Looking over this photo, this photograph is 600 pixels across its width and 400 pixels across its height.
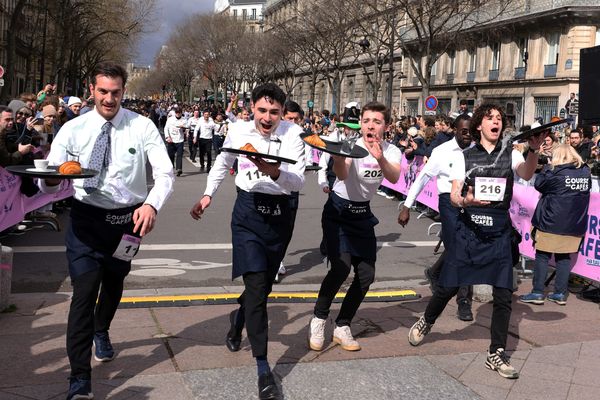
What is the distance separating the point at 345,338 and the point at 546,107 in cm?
3937

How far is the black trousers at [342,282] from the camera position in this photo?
5152 millimetres

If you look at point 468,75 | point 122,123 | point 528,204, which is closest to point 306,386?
point 122,123

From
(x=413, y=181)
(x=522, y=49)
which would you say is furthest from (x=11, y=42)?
(x=522, y=49)

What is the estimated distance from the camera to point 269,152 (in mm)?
4633

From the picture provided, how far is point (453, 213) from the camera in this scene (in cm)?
546

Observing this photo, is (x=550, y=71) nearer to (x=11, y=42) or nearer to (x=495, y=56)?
(x=495, y=56)

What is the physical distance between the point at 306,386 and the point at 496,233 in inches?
66.2

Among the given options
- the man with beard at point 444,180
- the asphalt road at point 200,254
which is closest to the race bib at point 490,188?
the man with beard at point 444,180

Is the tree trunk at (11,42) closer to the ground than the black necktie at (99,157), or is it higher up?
higher up

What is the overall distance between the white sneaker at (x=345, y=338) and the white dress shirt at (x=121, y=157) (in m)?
1.79

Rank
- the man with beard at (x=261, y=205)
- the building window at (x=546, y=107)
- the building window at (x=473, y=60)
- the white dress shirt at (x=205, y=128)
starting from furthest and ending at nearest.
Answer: the building window at (x=473, y=60)
the building window at (x=546, y=107)
the white dress shirt at (x=205, y=128)
the man with beard at (x=261, y=205)

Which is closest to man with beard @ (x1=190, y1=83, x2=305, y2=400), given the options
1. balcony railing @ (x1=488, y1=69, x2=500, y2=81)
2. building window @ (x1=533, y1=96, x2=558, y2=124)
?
building window @ (x1=533, y1=96, x2=558, y2=124)

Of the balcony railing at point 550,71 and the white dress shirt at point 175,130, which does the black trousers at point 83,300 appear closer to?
the white dress shirt at point 175,130

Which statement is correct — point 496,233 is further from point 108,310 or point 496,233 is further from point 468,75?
point 468,75
